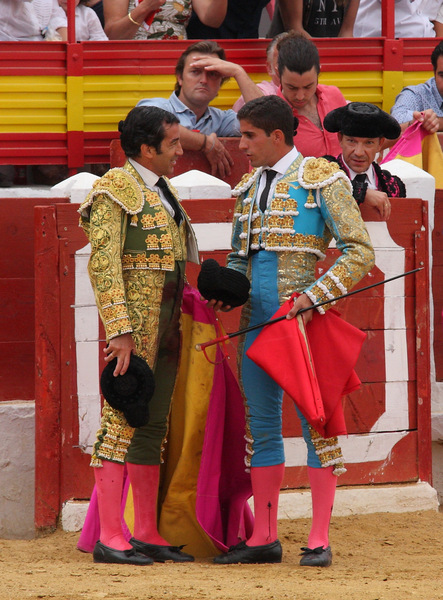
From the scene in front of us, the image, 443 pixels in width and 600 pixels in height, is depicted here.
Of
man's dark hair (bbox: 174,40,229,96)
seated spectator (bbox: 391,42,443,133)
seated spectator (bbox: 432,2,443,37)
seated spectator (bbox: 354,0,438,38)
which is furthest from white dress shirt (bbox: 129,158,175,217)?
seated spectator (bbox: 432,2,443,37)

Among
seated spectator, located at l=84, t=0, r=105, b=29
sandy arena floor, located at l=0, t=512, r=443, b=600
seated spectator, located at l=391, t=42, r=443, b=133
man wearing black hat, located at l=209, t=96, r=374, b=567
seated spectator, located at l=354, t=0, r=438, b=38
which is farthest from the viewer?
seated spectator, located at l=354, t=0, r=438, b=38

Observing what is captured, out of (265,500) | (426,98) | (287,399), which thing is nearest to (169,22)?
(426,98)

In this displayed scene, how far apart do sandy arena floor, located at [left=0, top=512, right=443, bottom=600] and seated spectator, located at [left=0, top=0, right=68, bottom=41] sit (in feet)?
10.4

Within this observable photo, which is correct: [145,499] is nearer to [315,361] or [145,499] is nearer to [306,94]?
[315,361]

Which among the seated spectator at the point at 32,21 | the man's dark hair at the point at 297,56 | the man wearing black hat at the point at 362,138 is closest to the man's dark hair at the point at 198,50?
the man's dark hair at the point at 297,56

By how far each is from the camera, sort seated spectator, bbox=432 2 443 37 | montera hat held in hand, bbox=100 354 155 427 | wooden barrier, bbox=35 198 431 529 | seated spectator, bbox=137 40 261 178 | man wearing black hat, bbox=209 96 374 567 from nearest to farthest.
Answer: montera hat held in hand, bbox=100 354 155 427 < man wearing black hat, bbox=209 96 374 567 < wooden barrier, bbox=35 198 431 529 < seated spectator, bbox=137 40 261 178 < seated spectator, bbox=432 2 443 37

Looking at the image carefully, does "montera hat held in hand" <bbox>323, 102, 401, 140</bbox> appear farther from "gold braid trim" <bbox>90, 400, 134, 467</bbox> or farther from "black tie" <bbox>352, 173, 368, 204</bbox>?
"gold braid trim" <bbox>90, 400, 134, 467</bbox>

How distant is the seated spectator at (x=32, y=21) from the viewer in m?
6.01

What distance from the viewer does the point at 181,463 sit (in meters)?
3.86

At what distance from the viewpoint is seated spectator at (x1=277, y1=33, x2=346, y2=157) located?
4.95 m

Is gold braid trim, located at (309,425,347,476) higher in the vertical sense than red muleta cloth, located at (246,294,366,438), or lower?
lower

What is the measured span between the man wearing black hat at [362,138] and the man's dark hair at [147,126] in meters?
0.83

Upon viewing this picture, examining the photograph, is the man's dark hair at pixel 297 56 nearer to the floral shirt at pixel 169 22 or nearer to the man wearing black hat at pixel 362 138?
the man wearing black hat at pixel 362 138

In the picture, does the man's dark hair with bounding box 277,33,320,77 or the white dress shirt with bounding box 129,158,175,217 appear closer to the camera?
the white dress shirt with bounding box 129,158,175,217
